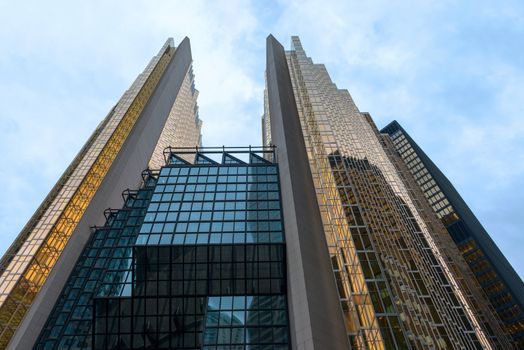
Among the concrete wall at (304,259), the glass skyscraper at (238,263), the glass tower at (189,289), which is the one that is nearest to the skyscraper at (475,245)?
the glass skyscraper at (238,263)

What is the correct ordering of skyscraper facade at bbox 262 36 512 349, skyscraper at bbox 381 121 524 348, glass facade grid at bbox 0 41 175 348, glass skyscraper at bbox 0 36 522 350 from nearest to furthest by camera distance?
skyscraper facade at bbox 262 36 512 349 < glass skyscraper at bbox 0 36 522 350 < glass facade grid at bbox 0 41 175 348 < skyscraper at bbox 381 121 524 348

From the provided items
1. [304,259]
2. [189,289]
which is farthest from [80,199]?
[304,259]

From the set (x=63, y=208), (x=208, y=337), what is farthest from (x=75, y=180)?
(x=208, y=337)

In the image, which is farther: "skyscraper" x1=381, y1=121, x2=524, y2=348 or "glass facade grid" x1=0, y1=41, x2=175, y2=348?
"skyscraper" x1=381, y1=121, x2=524, y2=348

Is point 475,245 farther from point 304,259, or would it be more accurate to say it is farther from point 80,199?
point 80,199

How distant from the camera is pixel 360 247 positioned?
33000mm

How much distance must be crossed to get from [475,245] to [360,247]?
83.9 metres

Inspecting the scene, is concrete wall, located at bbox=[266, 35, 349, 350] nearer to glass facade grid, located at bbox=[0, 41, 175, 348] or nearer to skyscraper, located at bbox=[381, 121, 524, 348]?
glass facade grid, located at bbox=[0, 41, 175, 348]

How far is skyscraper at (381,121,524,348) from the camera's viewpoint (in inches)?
3378

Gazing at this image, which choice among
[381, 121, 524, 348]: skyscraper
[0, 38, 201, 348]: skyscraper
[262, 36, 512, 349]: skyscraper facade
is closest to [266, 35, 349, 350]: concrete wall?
[262, 36, 512, 349]: skyscraper facade

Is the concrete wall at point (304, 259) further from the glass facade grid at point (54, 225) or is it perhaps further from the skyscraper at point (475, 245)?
the skyscraper at point (475, 245)

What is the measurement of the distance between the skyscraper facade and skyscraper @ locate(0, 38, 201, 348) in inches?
1073

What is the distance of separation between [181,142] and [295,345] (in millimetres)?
77930

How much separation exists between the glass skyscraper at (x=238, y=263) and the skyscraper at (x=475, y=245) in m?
43.3
